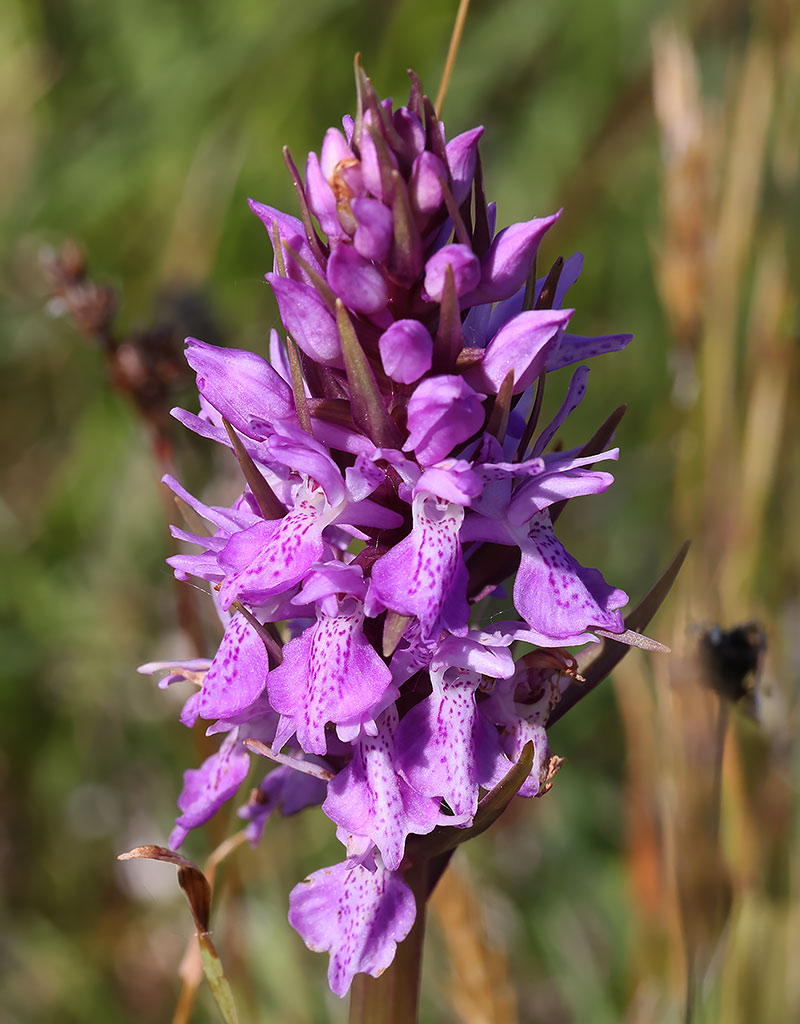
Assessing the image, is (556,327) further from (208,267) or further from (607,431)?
(208,267)

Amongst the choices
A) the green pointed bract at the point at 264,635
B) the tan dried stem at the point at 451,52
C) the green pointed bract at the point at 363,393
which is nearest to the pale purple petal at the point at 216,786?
the green pointed bract at the point at 264,635

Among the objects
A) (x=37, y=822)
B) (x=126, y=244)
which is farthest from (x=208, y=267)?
(x=37, y=822)

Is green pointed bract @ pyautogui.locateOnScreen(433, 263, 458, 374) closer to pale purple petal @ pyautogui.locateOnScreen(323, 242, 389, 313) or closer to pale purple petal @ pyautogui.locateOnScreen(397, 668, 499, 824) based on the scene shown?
pale purple petal @ pyautogui.locateOnScreen(323, 242, 389, 313)

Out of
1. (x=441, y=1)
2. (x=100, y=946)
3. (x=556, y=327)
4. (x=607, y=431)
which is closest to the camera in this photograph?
(x=556, y=327)

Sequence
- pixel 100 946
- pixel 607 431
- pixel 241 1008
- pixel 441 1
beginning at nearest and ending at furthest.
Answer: pixel 607 431
pixel 241 1008
pixel 100 946
pixel 441 1

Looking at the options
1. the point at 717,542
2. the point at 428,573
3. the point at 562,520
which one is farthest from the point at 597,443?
the point at 562,520

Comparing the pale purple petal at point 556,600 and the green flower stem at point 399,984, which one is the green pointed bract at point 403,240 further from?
the green flower stem at point 399,984

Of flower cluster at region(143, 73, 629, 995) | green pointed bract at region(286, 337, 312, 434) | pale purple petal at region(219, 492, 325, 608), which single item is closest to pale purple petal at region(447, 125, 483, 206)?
flower cluster at region(143, 73, 629, 995)
